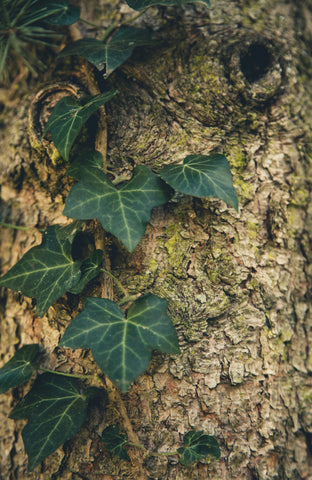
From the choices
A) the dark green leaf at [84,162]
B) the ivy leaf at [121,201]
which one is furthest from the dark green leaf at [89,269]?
the dark green leaf at [84,162]

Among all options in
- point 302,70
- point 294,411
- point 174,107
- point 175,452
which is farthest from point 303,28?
point 175,452

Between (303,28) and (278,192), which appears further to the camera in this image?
(303,28)

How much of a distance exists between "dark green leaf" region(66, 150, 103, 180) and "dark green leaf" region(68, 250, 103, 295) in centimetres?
22

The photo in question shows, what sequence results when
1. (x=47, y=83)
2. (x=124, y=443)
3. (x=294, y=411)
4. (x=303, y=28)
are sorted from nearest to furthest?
A: 1. (x=124, y=443)
2. (x=294, y=411)
3. (x=47, y=83)
4. (x=303, y=28)

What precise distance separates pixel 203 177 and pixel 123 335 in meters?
0.40

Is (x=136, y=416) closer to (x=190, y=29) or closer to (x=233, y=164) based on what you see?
(x=233, y=164)

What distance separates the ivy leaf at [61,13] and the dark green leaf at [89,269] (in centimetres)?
66

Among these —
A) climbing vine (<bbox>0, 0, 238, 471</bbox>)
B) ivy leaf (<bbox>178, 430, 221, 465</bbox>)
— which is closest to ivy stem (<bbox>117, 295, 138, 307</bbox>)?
climbing vine (<bbox>0, 0, 238, 471</bbox>)

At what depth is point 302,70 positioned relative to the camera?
1087mm

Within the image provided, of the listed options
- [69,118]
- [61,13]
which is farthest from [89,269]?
[61,13]

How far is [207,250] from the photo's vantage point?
0.91 m

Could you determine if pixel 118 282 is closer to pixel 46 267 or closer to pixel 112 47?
pixel 46 267

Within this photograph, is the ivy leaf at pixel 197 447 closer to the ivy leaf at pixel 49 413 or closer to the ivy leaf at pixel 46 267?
the ivy leaf at pixel 49 413

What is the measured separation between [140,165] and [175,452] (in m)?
0.69
